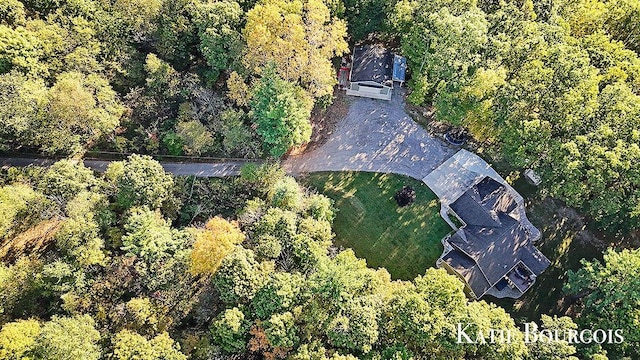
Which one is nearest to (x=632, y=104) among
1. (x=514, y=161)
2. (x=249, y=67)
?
(x=514, y=161)

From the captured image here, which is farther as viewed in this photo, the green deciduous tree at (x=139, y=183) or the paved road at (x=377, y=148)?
the paved road at (x=377, y=148)

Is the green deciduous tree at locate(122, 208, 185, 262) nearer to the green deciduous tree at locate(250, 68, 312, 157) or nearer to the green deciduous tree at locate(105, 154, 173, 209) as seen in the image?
the green deciduous tree at locate(105, 154, 173, 209)

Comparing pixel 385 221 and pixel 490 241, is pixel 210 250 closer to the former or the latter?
pixel 385 221

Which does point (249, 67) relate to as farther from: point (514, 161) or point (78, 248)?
point (514, 161)

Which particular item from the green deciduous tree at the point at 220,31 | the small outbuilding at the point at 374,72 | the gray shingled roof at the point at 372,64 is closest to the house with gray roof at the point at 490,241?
the small outbuilding at the point at 374,72

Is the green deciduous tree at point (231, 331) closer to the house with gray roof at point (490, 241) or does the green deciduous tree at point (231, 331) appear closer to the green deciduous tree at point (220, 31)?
the house with gray roof at point (490, 241)

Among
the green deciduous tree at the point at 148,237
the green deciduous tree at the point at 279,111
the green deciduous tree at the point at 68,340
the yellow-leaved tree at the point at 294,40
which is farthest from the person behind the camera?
the yellow-leaved tree at the point at 294,40

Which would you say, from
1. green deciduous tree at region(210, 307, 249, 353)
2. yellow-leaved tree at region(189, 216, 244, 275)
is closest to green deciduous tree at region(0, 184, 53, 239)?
yellow-leaved tree at region(189, 216, 244, 275)

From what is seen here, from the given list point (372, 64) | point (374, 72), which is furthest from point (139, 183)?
point (372, 64)
